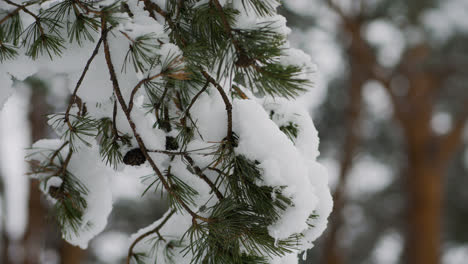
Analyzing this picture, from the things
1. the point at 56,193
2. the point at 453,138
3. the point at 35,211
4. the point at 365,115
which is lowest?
the point at 56,193

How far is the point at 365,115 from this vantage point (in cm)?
728

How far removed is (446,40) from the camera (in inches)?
237

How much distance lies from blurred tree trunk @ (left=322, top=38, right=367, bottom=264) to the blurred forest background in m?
0.02

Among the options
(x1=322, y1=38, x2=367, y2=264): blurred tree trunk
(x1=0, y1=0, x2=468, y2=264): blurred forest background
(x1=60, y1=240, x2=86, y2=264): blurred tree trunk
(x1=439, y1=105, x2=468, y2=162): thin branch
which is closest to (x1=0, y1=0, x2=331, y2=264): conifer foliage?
(x1=0, y1=0, x2=468, y2=264): blurred forest background

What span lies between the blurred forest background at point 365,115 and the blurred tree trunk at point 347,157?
0.05 ft

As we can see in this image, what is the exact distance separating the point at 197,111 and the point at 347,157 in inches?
228

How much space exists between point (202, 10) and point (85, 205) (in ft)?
2.42

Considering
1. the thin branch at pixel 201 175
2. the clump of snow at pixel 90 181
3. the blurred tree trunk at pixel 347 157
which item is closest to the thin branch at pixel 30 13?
the clump of snow at pixel 90 181

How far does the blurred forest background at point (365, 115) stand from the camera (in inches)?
223

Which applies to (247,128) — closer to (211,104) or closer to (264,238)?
(211,104)

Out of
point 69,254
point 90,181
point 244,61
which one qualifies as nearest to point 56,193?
point 90,181

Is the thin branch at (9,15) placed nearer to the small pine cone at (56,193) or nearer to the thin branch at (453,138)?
the small pine cone at (56,193)

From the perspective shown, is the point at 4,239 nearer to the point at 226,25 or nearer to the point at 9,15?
the point at 9,15

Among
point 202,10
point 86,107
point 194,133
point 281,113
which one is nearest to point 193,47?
point 202,10
